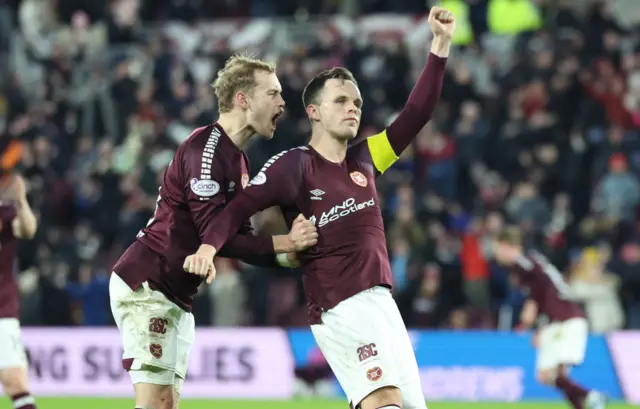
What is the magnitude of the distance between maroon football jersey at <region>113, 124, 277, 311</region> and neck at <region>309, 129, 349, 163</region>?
22.9 inches

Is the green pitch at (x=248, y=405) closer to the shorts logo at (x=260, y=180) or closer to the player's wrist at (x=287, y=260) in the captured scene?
the player's wrist at (x=287, y=260)

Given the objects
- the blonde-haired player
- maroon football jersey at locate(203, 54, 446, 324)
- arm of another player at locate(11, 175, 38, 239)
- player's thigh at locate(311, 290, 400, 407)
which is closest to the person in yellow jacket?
arm of another player at locate(11, 175, 38, 239)

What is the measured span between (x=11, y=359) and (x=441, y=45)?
4354 millimetres

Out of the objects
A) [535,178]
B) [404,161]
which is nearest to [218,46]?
[404,161]

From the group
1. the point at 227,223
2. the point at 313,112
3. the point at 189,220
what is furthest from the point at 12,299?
the point at 313,112

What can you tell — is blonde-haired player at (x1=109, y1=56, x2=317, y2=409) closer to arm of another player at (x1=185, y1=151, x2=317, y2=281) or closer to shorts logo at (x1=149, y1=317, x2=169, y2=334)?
shorts logo at (x1=149, y1=317, x2=169, y2=334)

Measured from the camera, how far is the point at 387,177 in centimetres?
1753

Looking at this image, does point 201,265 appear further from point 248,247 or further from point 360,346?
point 360,346

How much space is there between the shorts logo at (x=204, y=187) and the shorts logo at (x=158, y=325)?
92 cm

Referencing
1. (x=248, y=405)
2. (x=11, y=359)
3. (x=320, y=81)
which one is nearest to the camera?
(x=320, y=81)

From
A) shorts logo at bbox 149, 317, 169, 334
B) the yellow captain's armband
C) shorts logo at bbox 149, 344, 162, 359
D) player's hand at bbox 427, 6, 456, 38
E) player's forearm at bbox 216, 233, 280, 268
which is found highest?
player's hand at bbox 427, 6, 456, 38

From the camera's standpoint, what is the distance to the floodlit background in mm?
15625

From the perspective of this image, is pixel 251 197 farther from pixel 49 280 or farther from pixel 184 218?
pixel 49 280

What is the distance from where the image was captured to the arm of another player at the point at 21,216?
9.48m
